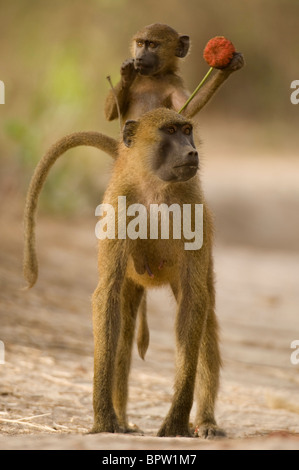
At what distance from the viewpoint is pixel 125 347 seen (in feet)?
16.5

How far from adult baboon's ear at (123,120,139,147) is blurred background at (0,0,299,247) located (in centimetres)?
83

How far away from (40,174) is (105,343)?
114cm

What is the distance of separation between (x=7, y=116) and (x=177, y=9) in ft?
39.4

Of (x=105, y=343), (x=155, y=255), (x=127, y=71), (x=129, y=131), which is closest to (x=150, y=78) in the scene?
(x=127, y=71)

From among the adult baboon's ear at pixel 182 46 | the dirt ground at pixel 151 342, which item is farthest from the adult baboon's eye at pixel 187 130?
the adult baboon's ear at pixel 182 46

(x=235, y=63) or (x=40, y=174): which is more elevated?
(x=235, y=63)

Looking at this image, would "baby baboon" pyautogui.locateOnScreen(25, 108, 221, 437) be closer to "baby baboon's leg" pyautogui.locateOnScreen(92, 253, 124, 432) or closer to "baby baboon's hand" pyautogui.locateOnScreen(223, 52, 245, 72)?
"baby baboon's leg" pyautogui.locateOnScreen(92, 253, 124, 432)

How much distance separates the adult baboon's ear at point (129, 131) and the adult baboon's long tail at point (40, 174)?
0.43m

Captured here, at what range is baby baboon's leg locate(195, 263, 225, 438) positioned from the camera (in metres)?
4.89

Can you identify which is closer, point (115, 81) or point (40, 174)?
point (40, 174)

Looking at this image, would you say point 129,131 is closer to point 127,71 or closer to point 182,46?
point 127,71

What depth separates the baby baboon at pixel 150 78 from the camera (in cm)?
527
